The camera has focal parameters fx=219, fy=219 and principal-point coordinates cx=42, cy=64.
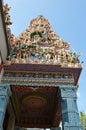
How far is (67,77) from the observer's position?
1252 cm

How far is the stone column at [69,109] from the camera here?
10.3 metres

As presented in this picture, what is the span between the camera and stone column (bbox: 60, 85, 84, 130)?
405 inches

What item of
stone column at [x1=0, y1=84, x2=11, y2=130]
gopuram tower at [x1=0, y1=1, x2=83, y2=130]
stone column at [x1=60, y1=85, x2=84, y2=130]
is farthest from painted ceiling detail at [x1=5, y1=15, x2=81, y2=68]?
stone column at [x1=0, y1=84, x2=11, y2=130]

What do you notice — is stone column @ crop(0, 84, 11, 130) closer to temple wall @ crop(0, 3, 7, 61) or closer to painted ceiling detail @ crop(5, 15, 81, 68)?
painted ceiling detail @ crop(5, 15, 81, 68)

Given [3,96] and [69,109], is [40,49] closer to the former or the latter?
[3,96]

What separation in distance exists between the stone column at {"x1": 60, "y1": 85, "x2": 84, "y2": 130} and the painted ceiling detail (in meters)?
1.49

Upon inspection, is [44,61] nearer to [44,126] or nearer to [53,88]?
[53,88]

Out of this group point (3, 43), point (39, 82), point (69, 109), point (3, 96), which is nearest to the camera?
point (69, 109)

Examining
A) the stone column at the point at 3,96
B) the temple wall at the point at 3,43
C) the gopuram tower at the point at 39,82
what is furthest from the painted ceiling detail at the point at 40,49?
the stone column at the point at 3,96

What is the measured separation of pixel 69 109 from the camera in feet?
35.9

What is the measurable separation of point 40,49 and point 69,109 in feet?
15.4

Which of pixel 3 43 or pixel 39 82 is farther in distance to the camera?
pixel 3 43

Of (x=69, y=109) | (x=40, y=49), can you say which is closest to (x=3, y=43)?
(x=40, y=49)

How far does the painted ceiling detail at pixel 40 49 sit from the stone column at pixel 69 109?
149 cm
